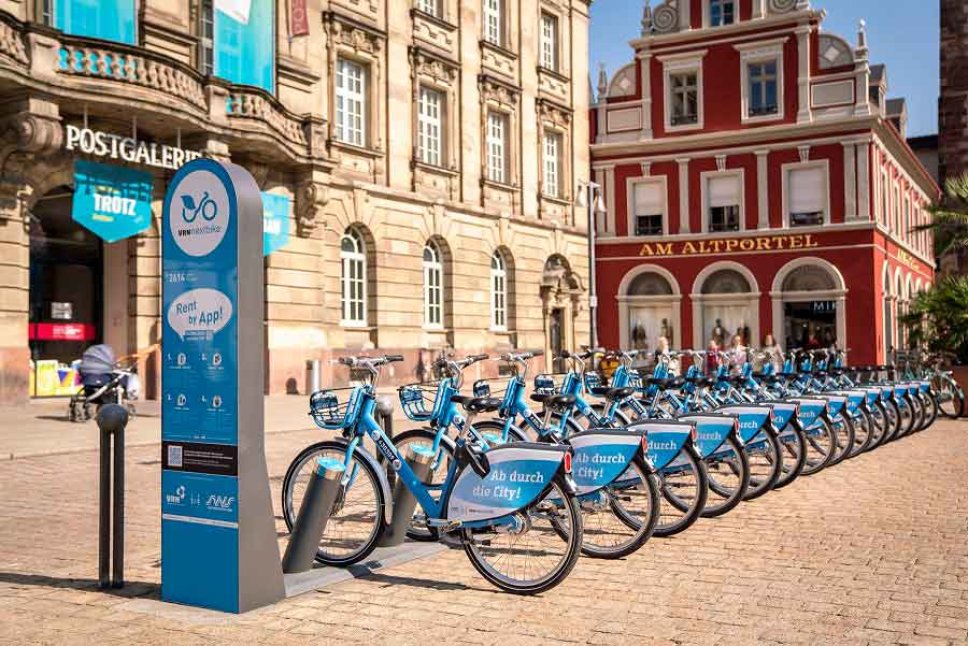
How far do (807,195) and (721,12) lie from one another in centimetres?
773

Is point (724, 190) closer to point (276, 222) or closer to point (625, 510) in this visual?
point (276, 222)

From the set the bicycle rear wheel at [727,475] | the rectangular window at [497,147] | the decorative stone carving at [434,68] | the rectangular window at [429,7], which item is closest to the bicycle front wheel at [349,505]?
the bicycle rear wheel at [727,475]

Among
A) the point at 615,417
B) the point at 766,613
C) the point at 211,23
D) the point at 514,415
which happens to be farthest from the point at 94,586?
the point at 211,23

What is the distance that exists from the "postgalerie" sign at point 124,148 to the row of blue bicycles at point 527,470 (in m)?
12.0

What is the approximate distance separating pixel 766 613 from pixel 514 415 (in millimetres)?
2660

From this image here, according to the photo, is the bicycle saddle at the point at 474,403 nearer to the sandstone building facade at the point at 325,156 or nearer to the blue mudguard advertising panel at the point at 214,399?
the blue mudguard advertising panel at the point at 214,399

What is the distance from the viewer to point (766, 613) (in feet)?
16.9

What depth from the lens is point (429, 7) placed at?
28.3 m

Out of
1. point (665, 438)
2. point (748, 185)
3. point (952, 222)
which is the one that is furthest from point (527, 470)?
point (748, 185)

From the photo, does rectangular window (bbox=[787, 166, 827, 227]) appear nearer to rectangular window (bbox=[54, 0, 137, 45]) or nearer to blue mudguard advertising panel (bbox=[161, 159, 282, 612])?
rectangular window (bbox=[54, 0, 137, 45])

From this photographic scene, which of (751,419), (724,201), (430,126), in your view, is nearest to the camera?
(751,419)

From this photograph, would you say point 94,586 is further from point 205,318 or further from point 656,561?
point 656,561

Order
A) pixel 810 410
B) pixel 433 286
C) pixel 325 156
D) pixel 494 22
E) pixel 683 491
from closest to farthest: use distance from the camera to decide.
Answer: pixel 683 491 → pixel 810 410 → pixel 325 156 → pixel 433 286 → pixel 494 22

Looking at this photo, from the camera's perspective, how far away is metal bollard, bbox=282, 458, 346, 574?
5949 millimetres
